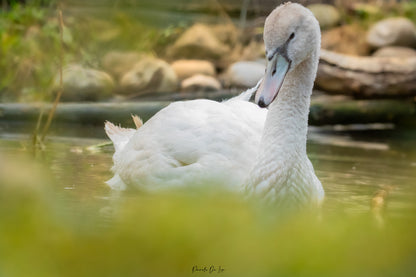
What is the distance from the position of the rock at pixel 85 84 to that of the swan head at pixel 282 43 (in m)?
0.48

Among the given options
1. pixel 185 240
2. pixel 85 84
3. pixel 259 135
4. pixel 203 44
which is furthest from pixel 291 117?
pixel 203 44

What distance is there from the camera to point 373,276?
40 centimetres

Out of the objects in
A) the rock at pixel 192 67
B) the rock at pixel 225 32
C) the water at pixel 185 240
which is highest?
the water at pixel 185 240

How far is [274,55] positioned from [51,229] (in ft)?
5.54

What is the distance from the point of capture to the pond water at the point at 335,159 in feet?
8.45

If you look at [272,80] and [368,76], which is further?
[368,76]

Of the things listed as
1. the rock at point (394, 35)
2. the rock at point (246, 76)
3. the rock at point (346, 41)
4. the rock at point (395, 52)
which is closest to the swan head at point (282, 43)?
the rock at point (246, 76)

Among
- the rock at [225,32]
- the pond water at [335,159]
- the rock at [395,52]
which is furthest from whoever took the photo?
the rock at [395,52]

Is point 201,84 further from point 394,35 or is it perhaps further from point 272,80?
point 394,35

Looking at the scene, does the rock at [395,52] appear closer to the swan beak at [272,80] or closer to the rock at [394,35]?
the rock at [394,35]

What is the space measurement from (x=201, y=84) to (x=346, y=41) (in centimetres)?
400

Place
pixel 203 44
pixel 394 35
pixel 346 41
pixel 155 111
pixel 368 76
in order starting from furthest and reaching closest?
pixel 346 41 < pixel 394 35 < pixel 203 44 < pixel 368 76 < pixel 155 111

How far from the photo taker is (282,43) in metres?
2.04

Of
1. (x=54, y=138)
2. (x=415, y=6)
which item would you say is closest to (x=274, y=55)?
(x=54, y=138)
